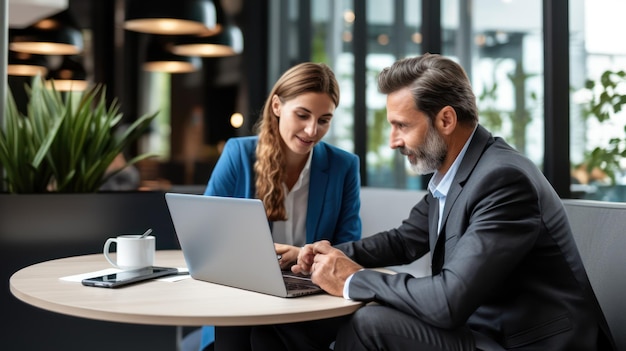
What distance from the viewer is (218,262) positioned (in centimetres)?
183

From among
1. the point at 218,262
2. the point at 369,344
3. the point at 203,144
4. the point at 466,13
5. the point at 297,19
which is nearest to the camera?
the point at 369,344

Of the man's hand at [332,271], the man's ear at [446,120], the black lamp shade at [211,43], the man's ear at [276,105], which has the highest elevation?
the black lamp shade at [211,43]

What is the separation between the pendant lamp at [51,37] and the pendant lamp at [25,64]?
150mm

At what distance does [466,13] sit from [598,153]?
137 cm

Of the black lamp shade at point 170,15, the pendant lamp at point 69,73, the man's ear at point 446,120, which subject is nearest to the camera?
the man's ear at point 446,120

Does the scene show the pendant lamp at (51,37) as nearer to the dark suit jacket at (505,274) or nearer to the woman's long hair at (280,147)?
the woman's long hair at (280,147)

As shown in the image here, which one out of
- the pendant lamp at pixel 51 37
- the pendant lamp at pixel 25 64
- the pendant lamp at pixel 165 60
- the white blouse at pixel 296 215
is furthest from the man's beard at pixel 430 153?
A: the pendant lamp at pixel 25 64

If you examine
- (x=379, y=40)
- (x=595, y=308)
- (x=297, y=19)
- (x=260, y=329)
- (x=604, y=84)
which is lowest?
(x=260, y=329)

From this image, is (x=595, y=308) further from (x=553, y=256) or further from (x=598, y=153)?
(x=598, y=153)

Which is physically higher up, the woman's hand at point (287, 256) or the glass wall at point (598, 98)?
the glass wall at point (598, 98)

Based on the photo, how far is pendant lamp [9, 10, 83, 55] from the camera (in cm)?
580

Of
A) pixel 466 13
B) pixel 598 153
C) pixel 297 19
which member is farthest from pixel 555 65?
pixel 297 19

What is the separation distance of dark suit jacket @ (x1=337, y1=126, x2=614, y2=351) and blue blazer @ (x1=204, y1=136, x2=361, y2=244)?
805 millimetres

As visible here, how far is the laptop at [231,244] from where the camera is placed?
1.66 meters
